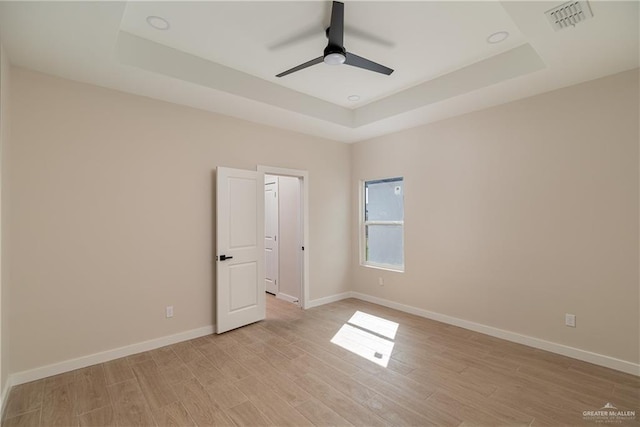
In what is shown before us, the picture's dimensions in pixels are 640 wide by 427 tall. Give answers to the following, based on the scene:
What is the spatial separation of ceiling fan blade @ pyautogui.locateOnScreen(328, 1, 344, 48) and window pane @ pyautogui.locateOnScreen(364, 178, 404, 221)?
274cm

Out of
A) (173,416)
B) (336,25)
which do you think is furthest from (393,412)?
(336,25)

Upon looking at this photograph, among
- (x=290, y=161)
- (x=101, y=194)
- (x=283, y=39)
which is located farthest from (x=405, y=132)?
(x=101, y=194)

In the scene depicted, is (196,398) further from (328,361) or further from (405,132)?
(405,132)

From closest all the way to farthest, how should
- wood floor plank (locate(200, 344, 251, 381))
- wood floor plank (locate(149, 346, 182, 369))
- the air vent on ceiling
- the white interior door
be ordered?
the air vent on ceiling → wood floor plank (locate(200, 344, 251, 381)) → wood floor plank (locate(149, 346, 182, 369)) → the white interior door

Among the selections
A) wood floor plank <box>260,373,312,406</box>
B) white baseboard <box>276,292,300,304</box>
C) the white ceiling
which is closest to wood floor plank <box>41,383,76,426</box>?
wood floor plank <box>260,373,312,406</box>

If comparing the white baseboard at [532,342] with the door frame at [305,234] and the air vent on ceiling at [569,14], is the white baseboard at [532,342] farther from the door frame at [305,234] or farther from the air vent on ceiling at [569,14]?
the air vent on ceiling at [569,14]

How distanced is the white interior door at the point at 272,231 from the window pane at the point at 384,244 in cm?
166

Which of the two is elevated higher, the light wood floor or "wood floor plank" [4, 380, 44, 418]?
"wood floor plank" [4, 380, 44, 418]

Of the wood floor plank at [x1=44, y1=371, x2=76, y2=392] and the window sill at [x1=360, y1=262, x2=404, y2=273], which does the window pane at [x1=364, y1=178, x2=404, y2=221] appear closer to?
the window sill at [x1=360, y1=262, x2=404, y2=273]

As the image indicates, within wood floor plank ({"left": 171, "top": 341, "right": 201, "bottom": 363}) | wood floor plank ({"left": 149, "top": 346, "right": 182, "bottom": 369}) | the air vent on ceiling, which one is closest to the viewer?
the air vent on ceiling

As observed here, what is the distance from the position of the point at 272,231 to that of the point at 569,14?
4.77 meters

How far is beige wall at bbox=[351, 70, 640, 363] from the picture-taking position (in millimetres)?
2836

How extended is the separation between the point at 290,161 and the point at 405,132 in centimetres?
175

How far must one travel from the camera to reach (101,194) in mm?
3039
